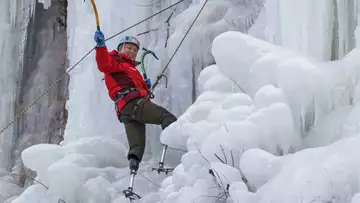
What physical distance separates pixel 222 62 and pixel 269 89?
494 mm

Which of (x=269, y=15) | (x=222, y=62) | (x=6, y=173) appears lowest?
(x=6, y=173)


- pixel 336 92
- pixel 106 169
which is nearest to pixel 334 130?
pixel 336 92

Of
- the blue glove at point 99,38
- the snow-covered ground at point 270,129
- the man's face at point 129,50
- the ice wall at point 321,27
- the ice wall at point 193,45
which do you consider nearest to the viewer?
the snow-covered ground at point 270,129

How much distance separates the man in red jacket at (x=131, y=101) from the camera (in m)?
3.41

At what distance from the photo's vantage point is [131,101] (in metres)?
3.46

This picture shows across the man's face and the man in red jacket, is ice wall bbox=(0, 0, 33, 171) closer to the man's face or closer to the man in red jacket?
the man's face

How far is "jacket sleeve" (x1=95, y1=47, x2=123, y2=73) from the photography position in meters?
3.32

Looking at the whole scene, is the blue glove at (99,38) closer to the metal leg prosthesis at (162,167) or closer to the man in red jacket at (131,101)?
the man in red jacket at (131,101)

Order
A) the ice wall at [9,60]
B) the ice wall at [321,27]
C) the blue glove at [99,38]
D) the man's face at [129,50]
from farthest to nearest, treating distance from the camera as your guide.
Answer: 1. the ice wall at [9,60]
2. the man's face at [129,50]
3. the blue glove at [99,38]
4. the ice wall at [321,27]

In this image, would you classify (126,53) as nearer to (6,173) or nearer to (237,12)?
(237,12)

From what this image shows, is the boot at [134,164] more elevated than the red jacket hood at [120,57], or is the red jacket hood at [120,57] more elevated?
the red jacket hood at [120,57]

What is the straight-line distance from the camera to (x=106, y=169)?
13.2 feet

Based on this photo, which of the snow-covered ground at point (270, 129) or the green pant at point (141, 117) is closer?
the snow-covered ground at point (270, 129)

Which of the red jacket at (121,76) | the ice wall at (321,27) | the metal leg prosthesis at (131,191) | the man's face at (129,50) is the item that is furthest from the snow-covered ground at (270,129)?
the man's face at (129,50)
